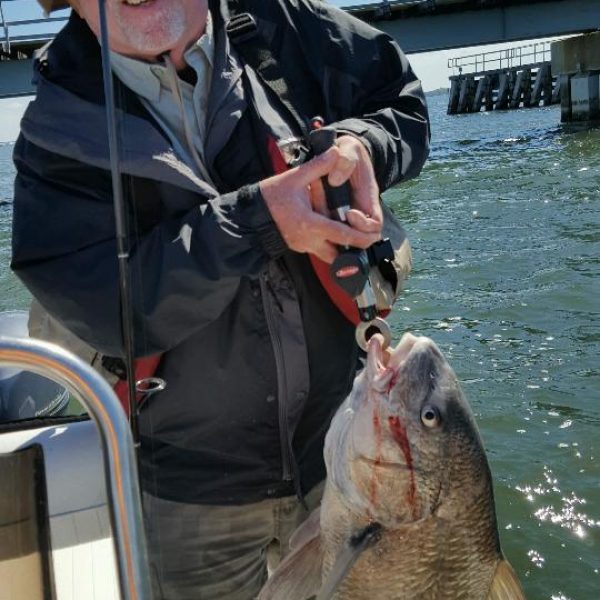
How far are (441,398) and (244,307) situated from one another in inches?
27.3

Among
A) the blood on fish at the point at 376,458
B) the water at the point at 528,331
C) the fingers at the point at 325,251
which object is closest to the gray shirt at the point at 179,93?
the fingers at the point at 325,251

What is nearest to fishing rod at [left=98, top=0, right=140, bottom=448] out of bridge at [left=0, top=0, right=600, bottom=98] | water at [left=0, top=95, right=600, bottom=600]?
water at [left=0, top=95, right=600, bottom=600]

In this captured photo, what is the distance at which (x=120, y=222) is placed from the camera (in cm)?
253

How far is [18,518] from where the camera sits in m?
2.46

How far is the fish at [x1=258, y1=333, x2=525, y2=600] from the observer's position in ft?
8.57

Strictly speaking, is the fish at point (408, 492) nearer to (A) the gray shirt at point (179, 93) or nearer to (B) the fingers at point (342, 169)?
(B) the fingers at point (342, 169)

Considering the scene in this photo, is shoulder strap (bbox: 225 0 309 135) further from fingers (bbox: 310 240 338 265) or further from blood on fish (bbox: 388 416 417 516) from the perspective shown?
blood on fish (bbox: 388 416 417 516)

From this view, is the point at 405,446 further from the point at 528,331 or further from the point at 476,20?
the point at 476,20

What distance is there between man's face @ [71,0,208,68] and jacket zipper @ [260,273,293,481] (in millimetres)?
788

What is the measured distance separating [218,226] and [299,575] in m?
1.12

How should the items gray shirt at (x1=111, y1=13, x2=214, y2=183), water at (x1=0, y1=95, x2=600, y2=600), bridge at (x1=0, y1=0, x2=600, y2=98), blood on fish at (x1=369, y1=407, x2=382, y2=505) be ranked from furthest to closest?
bridge at (x1=0, y1=0, x2=600, y2=98)
water at (x1=0, y1=95, x2=600, y2=600)
gray shirt at (x1=111, y1=13, x2=214, y2=183)
blood on fish at (x1=369, y1=407, x2=382, y2=505)

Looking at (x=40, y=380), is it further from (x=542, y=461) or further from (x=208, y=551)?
(x=542, y=461)

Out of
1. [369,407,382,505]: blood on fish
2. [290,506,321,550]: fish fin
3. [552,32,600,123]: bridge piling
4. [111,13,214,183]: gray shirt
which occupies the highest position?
[111,13,214,183]: gray shirt

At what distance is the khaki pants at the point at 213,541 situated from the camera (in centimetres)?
314
